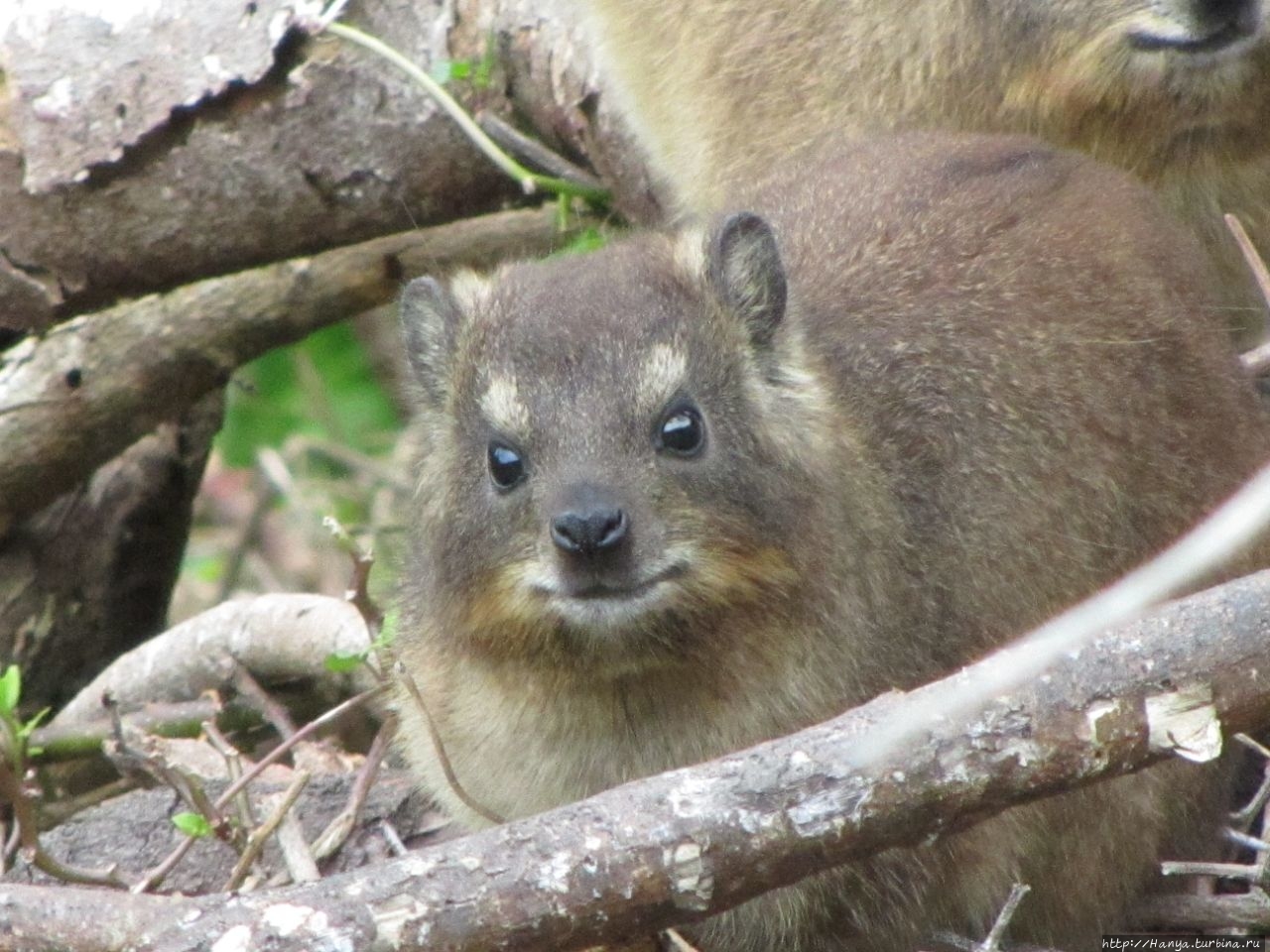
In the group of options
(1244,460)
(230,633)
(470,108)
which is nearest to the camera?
(1244,460)

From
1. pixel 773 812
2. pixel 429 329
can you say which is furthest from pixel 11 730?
pixel 773 812

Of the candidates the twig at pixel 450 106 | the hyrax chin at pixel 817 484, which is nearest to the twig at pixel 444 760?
the hyrax chin at pixel 817 484

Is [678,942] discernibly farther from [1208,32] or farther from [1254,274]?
[1208,32]

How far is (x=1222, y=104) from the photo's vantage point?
524 cm

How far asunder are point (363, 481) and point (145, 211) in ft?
8.41

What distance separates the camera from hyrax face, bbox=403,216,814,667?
392 centimetres

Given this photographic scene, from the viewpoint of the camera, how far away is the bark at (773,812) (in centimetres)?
301

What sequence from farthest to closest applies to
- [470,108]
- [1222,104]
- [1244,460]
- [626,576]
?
[470,108] < [1222,104] < [1244,460] < [626,576]

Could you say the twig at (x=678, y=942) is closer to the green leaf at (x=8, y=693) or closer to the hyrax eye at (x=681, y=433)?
the hyrax eye at (x=681, y=433)

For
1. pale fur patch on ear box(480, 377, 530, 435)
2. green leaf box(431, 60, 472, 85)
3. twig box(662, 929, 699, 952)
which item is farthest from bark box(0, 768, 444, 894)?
green leaf box(431, 60, 472, 85)

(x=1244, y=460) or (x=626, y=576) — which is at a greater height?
(x=626, y=576)

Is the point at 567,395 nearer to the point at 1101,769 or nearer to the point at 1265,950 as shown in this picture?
the point at 1101,769

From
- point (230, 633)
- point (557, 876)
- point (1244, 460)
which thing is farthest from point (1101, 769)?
point (230, 633)

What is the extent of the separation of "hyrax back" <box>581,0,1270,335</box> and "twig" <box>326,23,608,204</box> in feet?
1.51
